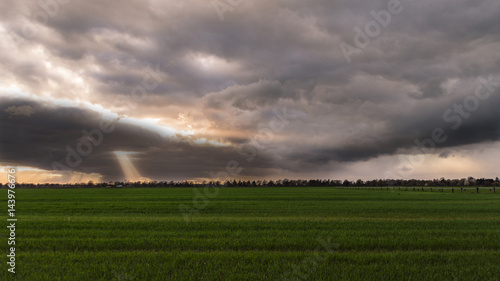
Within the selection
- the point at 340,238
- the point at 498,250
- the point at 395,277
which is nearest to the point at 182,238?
the point at 340,238

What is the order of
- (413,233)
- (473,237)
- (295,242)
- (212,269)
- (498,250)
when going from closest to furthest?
(212,269) < (498,250) < (295,242) < (473,237) < (413,233)

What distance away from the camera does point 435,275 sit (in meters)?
9.85

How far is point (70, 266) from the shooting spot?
10.8 meters

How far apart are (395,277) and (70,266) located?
424 inches

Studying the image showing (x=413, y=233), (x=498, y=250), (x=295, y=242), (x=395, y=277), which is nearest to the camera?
(x=395, y=277)

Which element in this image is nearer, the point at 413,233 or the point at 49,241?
the point at 49,241

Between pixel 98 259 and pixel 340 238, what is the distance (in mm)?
10595

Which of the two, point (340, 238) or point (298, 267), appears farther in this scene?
point (340, 238)

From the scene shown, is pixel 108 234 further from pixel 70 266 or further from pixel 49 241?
pixel 70 266

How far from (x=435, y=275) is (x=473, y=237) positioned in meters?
7.92

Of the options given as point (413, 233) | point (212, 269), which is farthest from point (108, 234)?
point (413, 233)

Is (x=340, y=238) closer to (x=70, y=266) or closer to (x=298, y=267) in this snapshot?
(x=298, y=267)

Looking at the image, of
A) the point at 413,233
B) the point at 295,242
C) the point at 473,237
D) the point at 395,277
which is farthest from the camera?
the point at 413,233

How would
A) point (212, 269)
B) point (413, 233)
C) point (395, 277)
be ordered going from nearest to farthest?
point (395, 277)
point (212, 269)
point (413, 233)
